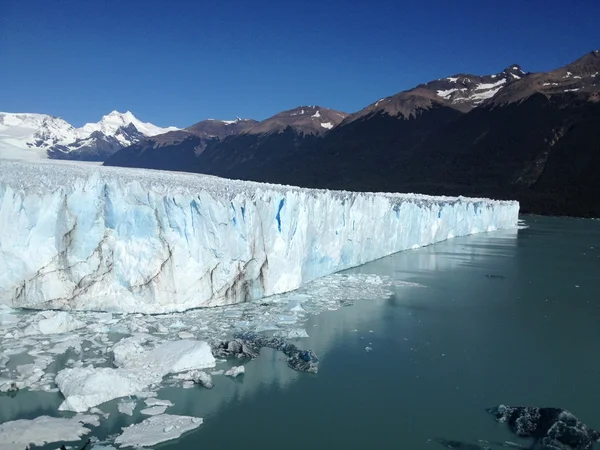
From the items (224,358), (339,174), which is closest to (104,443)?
(224,358)

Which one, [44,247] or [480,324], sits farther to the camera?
[480,324]

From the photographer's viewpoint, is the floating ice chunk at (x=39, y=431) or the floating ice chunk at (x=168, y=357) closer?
the floating ice chunk at (x=39, y=431)

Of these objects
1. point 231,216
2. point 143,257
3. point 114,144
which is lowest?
point 143,257

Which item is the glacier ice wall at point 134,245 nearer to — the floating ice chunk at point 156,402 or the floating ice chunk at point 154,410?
the floating ice chunk at point 156,402

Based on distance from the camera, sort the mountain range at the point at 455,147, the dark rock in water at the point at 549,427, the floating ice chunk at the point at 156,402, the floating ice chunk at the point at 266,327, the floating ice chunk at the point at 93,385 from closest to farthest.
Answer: the dark rock in water at the point at 549,427 → the floating ice chunk at the point at 93,385 → the floating ice chunk at the point at 156,402 → the floating ice chunk at the point at 266,327 → the mountain range at the point at 455,147

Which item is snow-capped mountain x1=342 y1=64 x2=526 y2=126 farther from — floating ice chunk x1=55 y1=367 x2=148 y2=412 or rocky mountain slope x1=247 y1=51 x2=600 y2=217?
floating ice chunk x1=55 y1=367 x2=148 y2=412

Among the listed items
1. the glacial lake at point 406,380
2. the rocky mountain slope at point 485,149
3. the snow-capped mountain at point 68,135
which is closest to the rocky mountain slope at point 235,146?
the rocky mountain slope at point 485,149

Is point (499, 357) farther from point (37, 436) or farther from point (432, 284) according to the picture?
point (37, 436)

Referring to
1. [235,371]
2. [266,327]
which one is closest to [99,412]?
[235,371]
